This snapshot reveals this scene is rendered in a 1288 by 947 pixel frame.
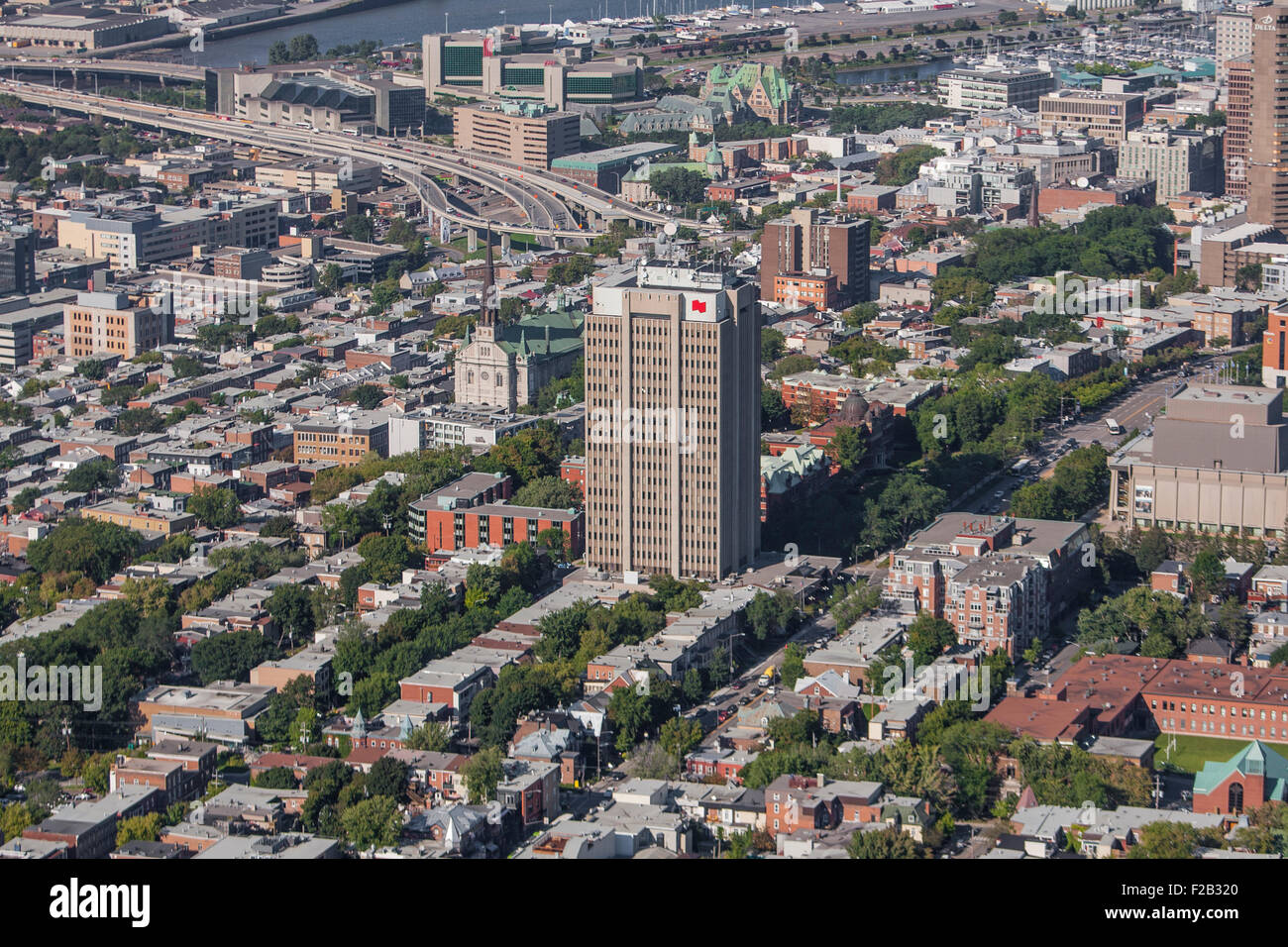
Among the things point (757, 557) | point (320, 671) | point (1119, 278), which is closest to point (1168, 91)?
point (1119, 278)

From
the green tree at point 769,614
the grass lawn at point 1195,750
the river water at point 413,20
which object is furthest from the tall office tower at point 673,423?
the river water at point 413,20

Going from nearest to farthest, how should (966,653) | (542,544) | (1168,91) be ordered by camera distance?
(966,653)
(542,544)
(1168,91)

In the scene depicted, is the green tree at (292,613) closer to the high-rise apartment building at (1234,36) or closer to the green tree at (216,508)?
the green tree at (216,508)

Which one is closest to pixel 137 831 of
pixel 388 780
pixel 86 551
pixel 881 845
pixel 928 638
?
pixel 388 780

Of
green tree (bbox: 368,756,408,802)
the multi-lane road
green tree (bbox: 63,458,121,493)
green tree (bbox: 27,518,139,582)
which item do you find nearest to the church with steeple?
green tree (bbox: 63,458,121,493)
